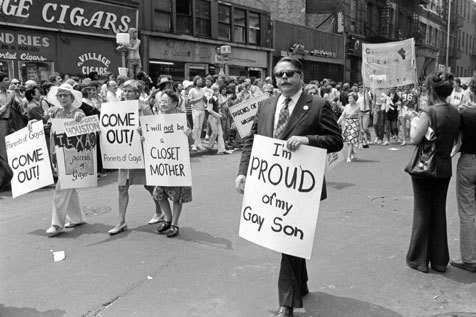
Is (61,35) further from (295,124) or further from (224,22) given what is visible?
(295,124)

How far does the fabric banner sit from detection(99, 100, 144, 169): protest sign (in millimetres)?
11150

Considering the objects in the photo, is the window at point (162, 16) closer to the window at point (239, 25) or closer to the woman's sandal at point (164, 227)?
the window at point (239, 25)

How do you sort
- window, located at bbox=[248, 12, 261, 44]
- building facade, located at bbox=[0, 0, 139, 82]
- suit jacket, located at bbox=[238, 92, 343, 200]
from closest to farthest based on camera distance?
suit jacket, located at bbox=[238, 92, 343, 200]
building facade, located at bbox=[0, 0, 139, 82]
window, located at bbox=[248, 12, 261, 44]

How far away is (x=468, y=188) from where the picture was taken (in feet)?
16.3

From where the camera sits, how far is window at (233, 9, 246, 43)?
87.7 feet

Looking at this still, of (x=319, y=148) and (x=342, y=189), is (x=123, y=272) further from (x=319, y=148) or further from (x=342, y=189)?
(x=342, y=189)

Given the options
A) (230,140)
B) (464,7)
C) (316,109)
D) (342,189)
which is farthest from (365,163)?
(464,7)

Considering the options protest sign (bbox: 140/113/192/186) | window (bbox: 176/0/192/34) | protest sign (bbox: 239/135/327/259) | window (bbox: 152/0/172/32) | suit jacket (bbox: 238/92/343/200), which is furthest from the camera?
window (bbox: 176/0/192/34)

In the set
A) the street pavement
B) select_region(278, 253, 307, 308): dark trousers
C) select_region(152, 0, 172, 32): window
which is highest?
select_region(152, 0, 172, 32): window

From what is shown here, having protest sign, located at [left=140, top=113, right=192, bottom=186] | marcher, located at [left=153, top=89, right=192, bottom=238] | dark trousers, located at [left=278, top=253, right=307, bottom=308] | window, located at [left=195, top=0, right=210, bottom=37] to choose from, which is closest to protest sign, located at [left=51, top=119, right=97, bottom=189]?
protest sign, located at [left=140, top=113, right=192, bottom=186]

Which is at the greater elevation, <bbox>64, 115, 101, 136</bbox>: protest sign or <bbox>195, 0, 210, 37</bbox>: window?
<bbox>195, 0, 210, 37</bbox>: window

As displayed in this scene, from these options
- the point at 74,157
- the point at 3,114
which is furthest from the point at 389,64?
the point at 74,157

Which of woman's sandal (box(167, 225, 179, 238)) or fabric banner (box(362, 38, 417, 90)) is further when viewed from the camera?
fabric banner (box(362, 38, 417, 90))

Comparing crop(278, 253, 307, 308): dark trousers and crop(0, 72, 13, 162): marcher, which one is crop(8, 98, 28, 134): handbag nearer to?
crop(0, 72, 13, 162): marcher
